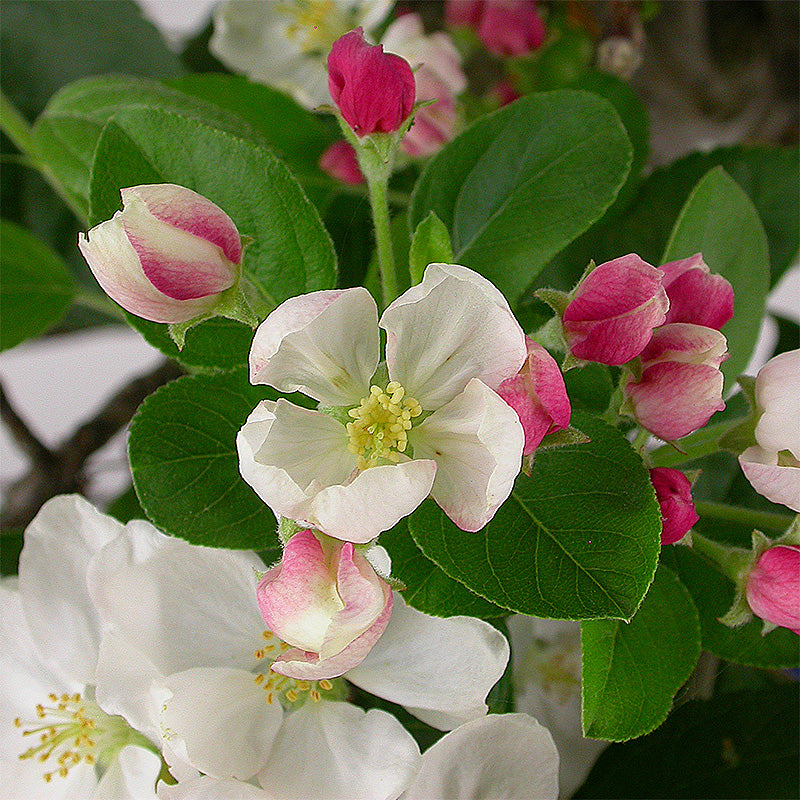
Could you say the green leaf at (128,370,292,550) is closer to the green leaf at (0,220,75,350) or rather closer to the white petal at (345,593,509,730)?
the white petal at (345,593,509,730)

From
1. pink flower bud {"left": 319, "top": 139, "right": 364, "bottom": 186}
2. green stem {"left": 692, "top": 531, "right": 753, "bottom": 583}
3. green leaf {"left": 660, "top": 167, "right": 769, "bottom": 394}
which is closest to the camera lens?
green stem {"left": 692, "top": 531, "right": 753, "bottom": 583}

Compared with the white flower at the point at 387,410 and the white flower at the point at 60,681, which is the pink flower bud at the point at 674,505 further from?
the white flower at the point at 60,681

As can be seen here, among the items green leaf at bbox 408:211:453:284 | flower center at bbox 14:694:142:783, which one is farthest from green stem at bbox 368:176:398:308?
flower center at bbox 14:694:142:783

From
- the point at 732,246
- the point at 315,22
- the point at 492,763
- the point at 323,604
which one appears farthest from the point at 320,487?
the point at 315,22

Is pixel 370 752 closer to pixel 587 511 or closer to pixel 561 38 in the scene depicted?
pixel 587 511

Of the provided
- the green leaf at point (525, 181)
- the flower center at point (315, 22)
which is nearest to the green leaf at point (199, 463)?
the green leaf at point (525, 181)

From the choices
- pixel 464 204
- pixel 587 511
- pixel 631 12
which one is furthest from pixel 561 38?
Answer: pixel 587 511
